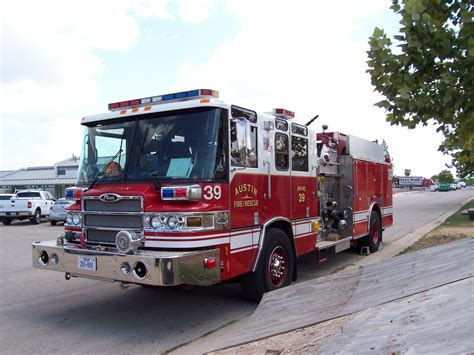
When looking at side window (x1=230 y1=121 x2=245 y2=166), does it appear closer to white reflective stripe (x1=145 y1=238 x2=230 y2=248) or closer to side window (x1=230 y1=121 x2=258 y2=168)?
side window (x1=230 y1=121 x2=258 y2=168)

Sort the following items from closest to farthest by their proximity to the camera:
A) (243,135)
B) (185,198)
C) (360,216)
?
1. (185,198)
2. (243,135)
3. (360,216)

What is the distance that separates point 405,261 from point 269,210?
208 centimetres

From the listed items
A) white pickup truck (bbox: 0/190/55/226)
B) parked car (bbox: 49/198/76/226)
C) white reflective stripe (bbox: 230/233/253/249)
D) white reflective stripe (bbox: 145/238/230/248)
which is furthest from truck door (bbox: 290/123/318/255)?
white pickup truck (bbox: 0/190/55/226)

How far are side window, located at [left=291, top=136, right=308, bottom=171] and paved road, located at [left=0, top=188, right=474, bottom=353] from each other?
213 cm

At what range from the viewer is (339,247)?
29.8ft

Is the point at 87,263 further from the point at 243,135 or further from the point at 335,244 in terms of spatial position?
the point at 335,244

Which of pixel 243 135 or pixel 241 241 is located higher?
pixel 243 135

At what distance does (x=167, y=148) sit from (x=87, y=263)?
5.73 feet

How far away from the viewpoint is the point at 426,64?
6.63 m

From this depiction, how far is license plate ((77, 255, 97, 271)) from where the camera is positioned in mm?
5559

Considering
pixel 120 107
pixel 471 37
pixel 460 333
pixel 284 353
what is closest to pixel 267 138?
pixel 120 107

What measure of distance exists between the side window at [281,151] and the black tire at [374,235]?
186 inches

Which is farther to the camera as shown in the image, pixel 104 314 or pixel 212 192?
pixel 104 314

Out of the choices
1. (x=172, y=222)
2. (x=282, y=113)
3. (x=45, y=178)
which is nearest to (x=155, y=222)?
(x=172, y=222)
